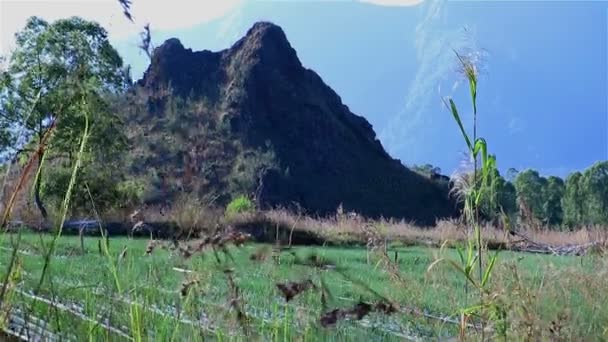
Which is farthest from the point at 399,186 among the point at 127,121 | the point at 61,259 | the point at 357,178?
the point at 61,259

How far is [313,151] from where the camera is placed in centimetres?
4144

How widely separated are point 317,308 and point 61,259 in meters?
2.48

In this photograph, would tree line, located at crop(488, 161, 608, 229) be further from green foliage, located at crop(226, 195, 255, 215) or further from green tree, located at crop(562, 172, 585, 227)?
green foliage, located at crop(226, 195, 255, 215)

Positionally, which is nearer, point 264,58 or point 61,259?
point 61,259

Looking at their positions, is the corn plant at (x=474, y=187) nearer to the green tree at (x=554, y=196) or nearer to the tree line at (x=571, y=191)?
the tree line at (x=571, y=191)

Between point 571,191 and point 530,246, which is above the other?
point 571,191

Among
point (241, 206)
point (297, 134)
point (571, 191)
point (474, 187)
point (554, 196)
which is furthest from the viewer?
point (297, 134)

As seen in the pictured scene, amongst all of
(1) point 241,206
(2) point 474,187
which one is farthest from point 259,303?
(1) point 241,206

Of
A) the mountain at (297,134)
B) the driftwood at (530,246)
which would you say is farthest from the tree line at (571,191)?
the driftwood at (530,246)

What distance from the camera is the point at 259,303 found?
8.68 ft

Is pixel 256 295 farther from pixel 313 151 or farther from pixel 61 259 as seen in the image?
pixel 313 151

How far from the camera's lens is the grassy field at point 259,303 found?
1502 mm

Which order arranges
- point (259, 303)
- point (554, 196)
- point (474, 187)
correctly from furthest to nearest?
1. point (554, 196)
2. point (259, 303)
3. point (474, 187)

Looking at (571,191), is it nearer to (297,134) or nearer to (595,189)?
(595,189)
